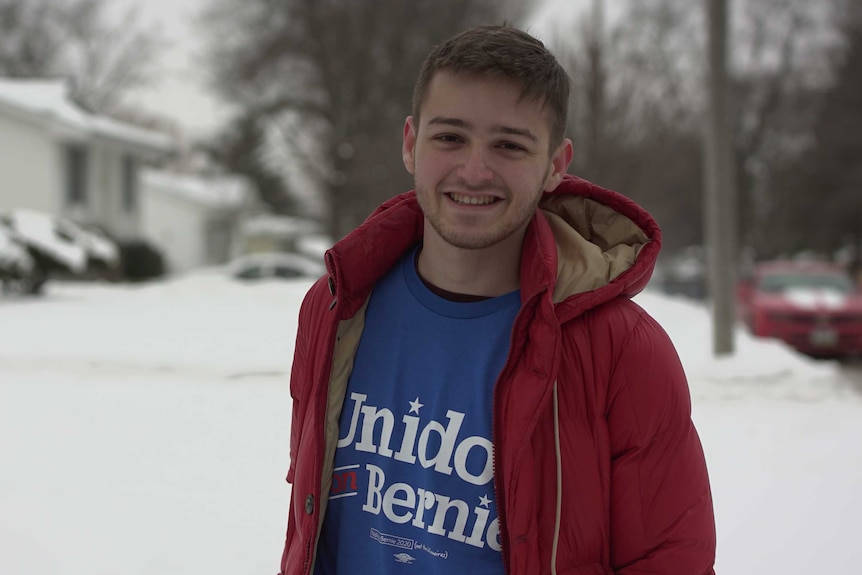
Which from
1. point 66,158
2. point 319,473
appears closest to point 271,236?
point 66,158

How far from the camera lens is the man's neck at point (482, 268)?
1.93 meters

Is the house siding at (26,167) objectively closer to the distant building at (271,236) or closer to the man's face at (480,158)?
the distant building at (271,236)

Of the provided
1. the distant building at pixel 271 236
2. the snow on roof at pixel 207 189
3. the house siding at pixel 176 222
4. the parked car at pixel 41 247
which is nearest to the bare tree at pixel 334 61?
the snow on roof at pixel 207 189

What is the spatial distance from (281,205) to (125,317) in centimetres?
4357

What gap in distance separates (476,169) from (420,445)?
0.59 meters

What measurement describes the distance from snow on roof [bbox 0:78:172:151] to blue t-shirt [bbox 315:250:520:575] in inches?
858

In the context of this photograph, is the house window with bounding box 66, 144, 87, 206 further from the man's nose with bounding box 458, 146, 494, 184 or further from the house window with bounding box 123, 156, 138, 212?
the man's nose with bounding box 458, 146, 494, 184

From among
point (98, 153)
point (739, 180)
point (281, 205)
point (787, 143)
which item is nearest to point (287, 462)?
point (98, 153)

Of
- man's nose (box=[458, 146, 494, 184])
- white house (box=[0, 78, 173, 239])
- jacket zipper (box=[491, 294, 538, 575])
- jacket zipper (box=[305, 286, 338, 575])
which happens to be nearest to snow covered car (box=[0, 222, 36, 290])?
white house (box=[0, 78, 173, 239])

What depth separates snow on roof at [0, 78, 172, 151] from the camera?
70.1 feet

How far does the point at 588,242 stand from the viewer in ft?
6.40

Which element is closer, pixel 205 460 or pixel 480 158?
pixel 480 158

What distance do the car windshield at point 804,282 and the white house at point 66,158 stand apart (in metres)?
17.0

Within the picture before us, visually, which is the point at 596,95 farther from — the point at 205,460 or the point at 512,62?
the point at 512,62
